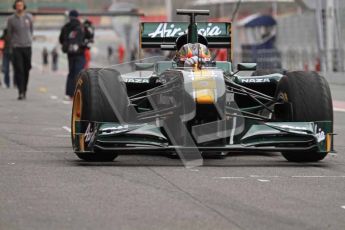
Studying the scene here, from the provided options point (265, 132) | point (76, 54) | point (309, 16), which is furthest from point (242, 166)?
point (309, 16)

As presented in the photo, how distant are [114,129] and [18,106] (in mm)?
10066

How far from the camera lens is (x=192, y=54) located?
11.2 metres

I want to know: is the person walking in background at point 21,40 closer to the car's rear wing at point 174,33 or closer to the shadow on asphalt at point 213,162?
the car's rear wing at point 174,33

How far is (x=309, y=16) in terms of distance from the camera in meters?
37.2

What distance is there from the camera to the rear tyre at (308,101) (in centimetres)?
1045

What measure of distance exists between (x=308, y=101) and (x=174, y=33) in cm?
324

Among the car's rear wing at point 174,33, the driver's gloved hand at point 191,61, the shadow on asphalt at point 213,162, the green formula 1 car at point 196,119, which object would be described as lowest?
the shadow on asphalt at point 213,162

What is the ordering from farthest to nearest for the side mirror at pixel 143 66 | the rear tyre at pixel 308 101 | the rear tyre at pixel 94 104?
1. the side mirror at pixel 143 66
2. the rear tyre at pixel 308 101
3. the rear tyre at pixel 94 104

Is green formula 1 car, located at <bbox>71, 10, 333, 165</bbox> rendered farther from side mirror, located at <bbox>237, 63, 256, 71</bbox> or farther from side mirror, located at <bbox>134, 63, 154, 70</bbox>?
side mirror, located at <bbox>134, 63, 154, 70</bbox>

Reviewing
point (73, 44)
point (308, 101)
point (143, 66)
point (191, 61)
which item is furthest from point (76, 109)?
point (73, 44)

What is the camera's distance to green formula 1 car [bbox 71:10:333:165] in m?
10.1

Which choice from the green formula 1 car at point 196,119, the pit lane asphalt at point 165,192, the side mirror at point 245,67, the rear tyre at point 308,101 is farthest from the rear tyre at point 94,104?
the rear tyre at point 308,101

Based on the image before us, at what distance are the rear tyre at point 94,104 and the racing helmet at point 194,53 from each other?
90 cm

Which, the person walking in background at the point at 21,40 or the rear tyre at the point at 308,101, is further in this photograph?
the person walking in background at the point at 21,40
